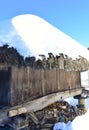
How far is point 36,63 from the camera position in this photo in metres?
19.8

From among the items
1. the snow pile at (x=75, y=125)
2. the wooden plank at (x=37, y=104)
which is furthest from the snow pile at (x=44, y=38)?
the wooden plank at (x=37, y=104)

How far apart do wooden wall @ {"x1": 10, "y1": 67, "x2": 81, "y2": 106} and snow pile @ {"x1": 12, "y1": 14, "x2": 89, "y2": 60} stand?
104 feet

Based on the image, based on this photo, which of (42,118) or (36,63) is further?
(36,63)

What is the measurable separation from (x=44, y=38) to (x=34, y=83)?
4869 cm

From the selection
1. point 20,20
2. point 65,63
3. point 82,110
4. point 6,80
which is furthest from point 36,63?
point 20,20

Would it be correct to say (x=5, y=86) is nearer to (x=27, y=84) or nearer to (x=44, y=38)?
(x=27, y=84)

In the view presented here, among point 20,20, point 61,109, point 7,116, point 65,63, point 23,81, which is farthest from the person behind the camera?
point 20,20

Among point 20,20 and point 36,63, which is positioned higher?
point 20,20

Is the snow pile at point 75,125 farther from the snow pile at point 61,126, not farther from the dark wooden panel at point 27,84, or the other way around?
the dark wooden panel at point 27,84

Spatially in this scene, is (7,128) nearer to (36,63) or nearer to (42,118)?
(42,118)

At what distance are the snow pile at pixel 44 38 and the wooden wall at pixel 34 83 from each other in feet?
104

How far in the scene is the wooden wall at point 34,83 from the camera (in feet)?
25.0

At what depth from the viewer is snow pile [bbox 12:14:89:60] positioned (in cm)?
4827

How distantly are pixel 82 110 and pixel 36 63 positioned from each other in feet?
24.8
